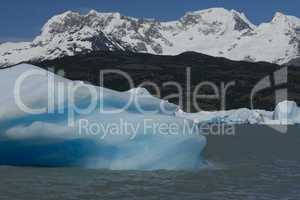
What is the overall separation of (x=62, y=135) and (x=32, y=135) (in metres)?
1.26

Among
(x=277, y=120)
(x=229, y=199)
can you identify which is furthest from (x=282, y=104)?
(x=229, y=199)

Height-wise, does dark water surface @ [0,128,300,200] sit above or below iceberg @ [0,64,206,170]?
below

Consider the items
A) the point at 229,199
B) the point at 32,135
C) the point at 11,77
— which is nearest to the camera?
the point at 229,199

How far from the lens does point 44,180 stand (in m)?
24.5

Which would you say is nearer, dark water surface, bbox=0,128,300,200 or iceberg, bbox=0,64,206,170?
dark water surface, bbox=0,128,300,200

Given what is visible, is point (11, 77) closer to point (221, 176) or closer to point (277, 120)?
point (221, 176)

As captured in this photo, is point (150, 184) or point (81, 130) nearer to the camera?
point (150, 184)

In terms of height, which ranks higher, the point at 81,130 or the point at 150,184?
the point at 81,130

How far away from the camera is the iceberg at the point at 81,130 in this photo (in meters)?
26.5

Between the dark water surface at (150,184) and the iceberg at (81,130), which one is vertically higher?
the iceberg at (81,130)

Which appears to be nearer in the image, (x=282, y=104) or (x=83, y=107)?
(x=83, y=107)

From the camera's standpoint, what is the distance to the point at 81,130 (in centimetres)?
2658

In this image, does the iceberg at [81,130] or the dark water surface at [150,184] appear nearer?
the dark water surface at [150,184]

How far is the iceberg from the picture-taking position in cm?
2647
